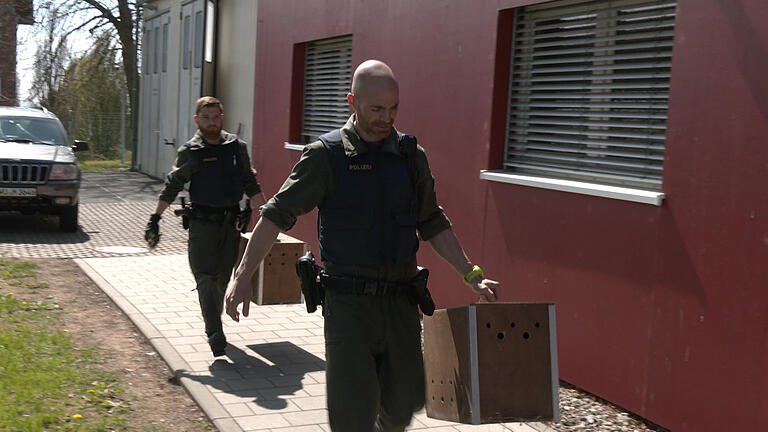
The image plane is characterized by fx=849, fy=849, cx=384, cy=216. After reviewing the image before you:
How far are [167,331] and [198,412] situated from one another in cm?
210

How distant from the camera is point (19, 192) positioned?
1294 centimetres

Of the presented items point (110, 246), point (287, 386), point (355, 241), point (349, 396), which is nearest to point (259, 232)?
point (355, 241)

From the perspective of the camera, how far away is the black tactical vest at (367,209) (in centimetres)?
367

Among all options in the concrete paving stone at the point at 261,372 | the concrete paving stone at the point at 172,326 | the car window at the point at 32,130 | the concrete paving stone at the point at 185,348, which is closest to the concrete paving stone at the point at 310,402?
the concrete paving stone at the point at 261,372

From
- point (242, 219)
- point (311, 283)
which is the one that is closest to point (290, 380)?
point (242, 219)

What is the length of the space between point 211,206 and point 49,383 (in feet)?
5.78

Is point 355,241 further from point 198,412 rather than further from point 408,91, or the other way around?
point 408,91

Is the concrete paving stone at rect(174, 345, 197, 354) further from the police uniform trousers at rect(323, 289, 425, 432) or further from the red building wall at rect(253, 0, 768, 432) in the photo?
the police uniform trousers at rect(323, 289, 425, 432)

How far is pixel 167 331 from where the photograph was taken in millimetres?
7523

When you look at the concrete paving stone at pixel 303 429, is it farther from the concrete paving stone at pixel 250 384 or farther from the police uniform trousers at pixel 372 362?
the police uniform trousers at pixel 372 362

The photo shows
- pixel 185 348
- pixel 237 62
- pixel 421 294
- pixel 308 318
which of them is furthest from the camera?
pixel 237 62

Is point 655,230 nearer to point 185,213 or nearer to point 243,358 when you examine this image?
point 243,358

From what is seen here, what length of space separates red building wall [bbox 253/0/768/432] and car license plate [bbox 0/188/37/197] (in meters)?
7.44

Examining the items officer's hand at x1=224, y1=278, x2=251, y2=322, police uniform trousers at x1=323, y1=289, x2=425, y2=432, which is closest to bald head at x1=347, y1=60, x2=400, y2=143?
police uniform trousers at x1=323, y1=289, x2=425, y2=432
